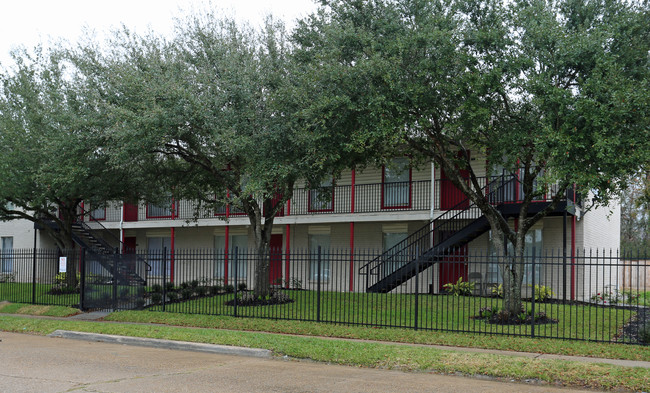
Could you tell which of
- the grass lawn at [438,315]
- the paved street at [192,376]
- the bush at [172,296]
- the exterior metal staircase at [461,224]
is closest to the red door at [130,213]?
the bush at [172,296]

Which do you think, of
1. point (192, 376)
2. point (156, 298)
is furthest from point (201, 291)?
point (192, 376)

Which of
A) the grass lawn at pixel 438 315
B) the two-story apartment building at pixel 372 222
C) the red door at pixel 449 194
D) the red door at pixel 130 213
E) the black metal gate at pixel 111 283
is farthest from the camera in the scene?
the red door at pixel 130 213

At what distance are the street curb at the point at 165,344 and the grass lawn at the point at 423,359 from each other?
26 cm

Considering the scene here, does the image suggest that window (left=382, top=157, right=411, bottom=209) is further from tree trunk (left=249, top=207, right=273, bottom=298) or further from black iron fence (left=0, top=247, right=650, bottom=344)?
tree trunk (left=249, top=207, right=273, bottom=298)

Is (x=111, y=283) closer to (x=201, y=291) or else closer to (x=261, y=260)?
(x=201, y=291)

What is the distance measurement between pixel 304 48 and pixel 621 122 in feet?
25.9

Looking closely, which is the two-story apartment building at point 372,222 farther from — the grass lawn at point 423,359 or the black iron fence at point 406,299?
the grass lawn at point 423,359

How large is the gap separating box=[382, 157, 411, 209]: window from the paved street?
13367 millimetres

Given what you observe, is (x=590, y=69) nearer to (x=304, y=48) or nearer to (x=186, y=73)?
(x=304, y=48)

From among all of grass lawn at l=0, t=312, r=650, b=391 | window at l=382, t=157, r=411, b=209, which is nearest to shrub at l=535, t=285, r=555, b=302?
window at l=382, t=157, r=411, b=209

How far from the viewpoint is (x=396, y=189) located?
79.7 ft

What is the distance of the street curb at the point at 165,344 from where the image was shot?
11.9m

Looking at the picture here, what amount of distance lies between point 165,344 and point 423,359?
5.63 meters

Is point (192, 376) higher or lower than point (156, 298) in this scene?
higher
